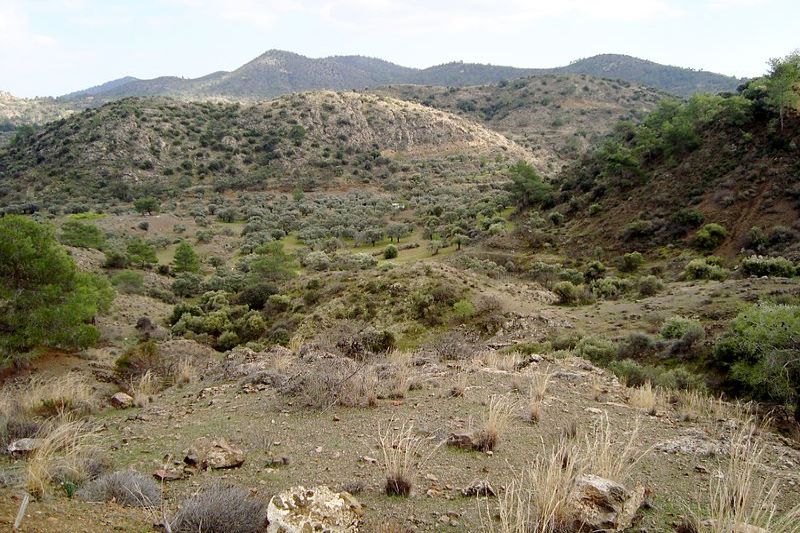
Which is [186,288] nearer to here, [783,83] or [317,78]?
[783,83]

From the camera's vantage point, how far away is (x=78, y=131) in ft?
220

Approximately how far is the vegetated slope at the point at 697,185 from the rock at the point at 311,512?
21073 mm

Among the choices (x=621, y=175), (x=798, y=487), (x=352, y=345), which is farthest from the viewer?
(x=621, y=175)

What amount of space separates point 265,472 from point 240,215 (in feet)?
160

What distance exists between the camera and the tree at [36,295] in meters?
12.6

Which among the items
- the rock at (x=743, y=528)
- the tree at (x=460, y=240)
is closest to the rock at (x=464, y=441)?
the rock at (x=743, y=528)

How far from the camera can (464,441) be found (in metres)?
5.04

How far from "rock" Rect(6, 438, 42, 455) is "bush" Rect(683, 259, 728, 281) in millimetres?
20367

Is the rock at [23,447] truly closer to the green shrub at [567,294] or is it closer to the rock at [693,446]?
the rock at [693,446]

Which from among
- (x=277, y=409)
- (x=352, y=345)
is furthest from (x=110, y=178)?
(x=277, y=409)

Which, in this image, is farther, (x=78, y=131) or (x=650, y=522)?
(x=78, y=131)

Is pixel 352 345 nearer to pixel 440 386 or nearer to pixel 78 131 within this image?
pixel 440 386

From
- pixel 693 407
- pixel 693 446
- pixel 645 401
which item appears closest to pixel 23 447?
pixel 693 446

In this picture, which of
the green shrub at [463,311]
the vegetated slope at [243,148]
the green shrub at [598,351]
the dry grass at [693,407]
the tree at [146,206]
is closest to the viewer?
the dry grass at [693,407]
